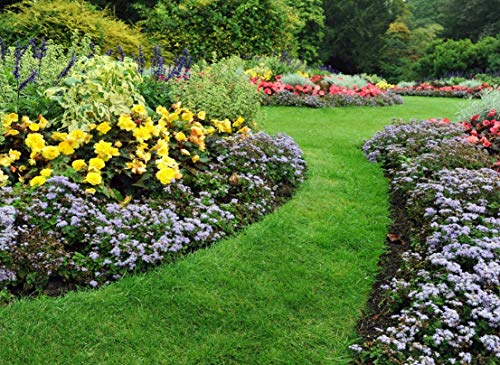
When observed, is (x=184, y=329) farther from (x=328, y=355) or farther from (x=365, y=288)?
(x=365, y=288)

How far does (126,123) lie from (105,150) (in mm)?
386

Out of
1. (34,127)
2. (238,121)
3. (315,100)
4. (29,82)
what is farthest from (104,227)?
(315,100)

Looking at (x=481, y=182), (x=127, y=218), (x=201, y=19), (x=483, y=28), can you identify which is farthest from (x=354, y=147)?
(x=483, y=28)

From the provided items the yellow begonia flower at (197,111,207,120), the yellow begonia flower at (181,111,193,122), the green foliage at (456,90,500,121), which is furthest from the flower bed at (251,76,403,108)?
the yellow begonia flower at (181,111,193,122)

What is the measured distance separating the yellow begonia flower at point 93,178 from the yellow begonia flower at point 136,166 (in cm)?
27

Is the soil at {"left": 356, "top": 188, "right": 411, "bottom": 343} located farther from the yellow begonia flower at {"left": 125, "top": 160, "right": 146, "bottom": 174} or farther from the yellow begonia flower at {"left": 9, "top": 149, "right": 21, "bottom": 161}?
the yellow begonia flower at {"left": 9, "top": 149, "right": 21, "bottom": 161}

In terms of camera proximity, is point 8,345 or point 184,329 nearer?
point 8,345

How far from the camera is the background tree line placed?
13.3m

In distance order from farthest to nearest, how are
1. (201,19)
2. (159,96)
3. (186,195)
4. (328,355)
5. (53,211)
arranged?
(201,19) → (159,96) → (186,195) → (53,211) → (328,355)

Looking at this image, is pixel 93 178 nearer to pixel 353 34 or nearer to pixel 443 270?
pixel 443 270

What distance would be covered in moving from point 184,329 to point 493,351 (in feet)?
5.34

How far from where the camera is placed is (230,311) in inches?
116

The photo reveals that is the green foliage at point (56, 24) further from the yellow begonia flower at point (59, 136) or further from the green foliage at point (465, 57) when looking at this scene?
the green foliage at point (465, 57)

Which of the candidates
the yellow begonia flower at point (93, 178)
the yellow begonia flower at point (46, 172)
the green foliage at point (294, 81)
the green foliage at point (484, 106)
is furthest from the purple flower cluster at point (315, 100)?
the yellow begonia flower at point (46, 172)
